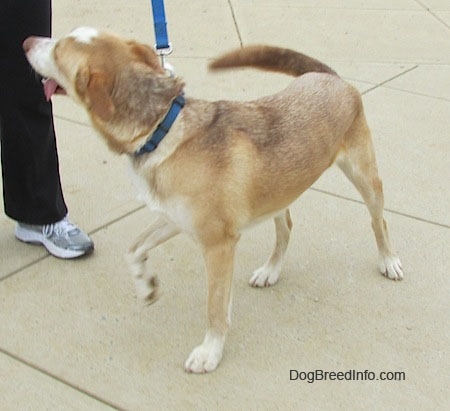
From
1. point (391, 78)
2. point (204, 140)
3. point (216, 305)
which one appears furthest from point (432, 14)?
point (216, 305)

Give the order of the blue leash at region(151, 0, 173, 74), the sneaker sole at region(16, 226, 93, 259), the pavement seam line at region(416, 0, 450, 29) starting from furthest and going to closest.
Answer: the pavement seam line at region(416, 0, 450, 29) < the sneaker sole at region(16, 226, 93, 259) < the blue leash at region(151, 0, 173, 74)

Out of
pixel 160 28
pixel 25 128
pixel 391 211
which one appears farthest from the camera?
pixel 391 211

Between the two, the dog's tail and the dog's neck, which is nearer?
the dog's neck

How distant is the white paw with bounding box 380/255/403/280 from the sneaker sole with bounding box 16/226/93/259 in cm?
154

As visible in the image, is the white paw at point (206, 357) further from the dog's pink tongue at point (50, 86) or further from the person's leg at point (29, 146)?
the dog's pink tongue at point (50, 86)

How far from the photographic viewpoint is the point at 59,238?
157 inches

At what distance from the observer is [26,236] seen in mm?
4094

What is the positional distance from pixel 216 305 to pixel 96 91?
1.02 metres

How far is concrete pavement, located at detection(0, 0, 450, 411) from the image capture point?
3113 millimetres

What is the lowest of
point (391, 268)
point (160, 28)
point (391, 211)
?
point (391, 211)

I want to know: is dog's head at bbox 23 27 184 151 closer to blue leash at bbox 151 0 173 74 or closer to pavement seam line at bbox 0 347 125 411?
blue leash at bbox 151 0 173 74

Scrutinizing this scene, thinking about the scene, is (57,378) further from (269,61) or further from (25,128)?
(269,61)

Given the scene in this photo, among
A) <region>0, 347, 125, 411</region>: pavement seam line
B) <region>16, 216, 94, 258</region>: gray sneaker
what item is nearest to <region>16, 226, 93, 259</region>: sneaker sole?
<region>16, 216, 94, 258</region>: gray sneaker

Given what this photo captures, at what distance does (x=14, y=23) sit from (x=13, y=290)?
128 cm
